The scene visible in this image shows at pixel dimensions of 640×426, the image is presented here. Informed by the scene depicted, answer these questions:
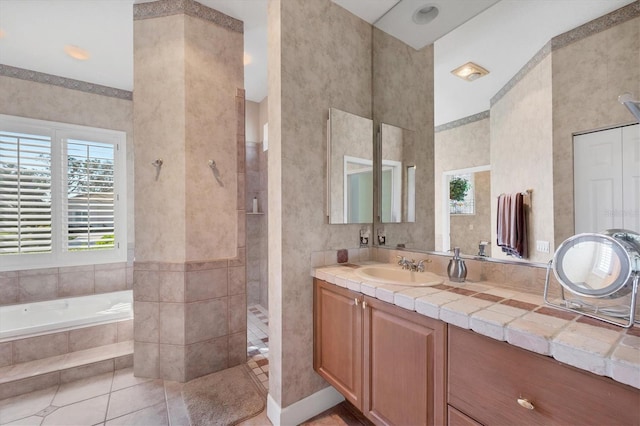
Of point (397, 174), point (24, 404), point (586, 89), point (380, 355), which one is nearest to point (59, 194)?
point (24, 404)

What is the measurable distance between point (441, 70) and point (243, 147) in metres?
1.61

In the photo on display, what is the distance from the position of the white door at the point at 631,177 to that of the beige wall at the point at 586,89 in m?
0.06

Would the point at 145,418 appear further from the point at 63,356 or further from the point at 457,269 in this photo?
the point at 457,269

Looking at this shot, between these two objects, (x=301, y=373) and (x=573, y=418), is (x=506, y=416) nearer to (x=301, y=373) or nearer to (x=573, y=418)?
(x=573, y=418)

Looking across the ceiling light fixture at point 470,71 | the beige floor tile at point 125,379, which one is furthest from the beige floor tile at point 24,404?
the ceiling light fixture at point 470,71

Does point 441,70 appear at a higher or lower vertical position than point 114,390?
higher

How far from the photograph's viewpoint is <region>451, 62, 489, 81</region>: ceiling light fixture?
155 centimetres

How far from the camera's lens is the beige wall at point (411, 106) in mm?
1800

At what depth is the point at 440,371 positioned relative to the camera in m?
1.07

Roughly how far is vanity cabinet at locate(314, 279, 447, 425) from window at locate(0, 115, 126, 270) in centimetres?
288

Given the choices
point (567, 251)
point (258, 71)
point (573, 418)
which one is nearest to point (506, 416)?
point (573, 418)

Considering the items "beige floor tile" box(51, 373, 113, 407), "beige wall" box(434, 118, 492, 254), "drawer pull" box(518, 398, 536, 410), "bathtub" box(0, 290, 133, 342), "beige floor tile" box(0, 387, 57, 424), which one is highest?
"beige wall" box(434, 118, 492, 254)

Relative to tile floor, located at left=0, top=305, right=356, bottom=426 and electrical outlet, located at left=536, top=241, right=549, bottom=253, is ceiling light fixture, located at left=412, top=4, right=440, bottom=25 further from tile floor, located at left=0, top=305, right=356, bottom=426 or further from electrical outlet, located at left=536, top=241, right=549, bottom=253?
tile floor, located at left=0, top=305, right=356, bottom=426

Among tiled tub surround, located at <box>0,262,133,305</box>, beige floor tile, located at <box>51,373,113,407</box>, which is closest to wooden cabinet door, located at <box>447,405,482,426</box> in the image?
beige floor tile, located at <box>51,373,113,407</box>
